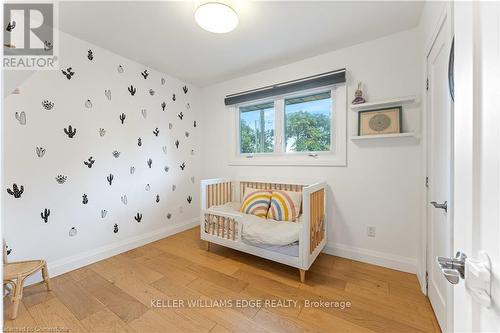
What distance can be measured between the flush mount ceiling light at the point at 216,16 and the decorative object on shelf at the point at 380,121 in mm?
1539

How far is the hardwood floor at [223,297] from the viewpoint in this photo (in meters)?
1.37

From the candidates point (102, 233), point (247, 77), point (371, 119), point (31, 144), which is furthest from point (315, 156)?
point (31, 144)

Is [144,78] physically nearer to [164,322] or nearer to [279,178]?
[279,178]

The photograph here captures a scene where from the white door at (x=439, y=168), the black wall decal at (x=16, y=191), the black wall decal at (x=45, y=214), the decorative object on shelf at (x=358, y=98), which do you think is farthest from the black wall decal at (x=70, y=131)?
the white door at (x=439, y=168)

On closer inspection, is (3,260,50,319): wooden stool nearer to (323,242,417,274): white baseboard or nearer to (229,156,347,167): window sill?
(229,156,347,167): window sill

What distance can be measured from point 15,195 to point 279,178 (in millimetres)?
2564

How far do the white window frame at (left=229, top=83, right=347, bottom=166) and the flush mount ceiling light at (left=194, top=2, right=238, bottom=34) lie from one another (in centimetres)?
124

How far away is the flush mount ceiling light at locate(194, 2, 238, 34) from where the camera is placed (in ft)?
4.85

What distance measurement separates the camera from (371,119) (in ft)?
6.81

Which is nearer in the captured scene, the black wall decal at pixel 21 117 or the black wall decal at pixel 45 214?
the black wall decal at pixel 21 117

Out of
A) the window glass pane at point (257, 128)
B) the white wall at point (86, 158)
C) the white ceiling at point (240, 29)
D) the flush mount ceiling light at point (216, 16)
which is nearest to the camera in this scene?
the flush mount ceiling light at point (216, 16)

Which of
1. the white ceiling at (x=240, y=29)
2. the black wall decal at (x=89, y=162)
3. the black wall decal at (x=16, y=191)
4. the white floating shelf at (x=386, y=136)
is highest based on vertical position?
the white ceiling at (x=240, y=29)

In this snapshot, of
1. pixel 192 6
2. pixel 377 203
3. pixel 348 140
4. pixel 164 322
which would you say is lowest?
pixel 164 322

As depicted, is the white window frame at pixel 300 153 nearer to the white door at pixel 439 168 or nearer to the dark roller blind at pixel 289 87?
the dark roller blind at pixel 289 87
